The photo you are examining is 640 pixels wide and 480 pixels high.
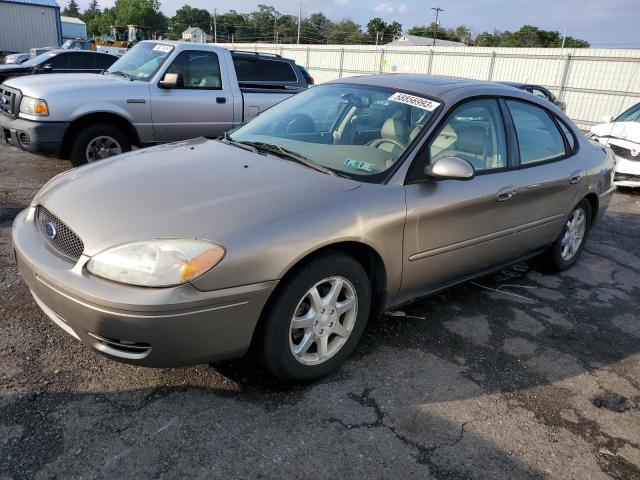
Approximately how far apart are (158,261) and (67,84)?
4997 mm

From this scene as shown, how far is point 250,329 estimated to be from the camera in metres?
2.42

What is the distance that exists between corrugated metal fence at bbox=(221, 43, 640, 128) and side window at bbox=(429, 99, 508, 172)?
1605 centimetres

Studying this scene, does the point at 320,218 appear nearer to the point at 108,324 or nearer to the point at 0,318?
the point at 108,324

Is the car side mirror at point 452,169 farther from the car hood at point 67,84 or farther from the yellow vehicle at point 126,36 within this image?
the yellow vehicle at point 126,36

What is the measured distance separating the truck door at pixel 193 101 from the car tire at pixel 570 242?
15.2 feet

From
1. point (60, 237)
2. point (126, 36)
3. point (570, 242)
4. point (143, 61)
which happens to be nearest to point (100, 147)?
point (143, 61)

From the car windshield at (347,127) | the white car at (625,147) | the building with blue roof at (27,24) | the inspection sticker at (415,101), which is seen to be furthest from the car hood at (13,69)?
the building with blue roof at (27,24)

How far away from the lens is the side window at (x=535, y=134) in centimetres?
386

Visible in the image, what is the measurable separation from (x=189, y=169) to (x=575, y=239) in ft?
12.1

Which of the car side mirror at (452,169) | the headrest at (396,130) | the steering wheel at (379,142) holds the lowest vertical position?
the car side mirror at (452,169)

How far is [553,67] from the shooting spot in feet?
62.7

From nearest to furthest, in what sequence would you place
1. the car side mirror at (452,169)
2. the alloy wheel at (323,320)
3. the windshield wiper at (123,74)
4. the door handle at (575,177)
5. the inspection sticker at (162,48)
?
the alloy wheel at (323,320)
the car side mirror at (452,169)
the door handle at (575,177)
the windshield wiper at (123,74)
the inspection sticker at (162,48)

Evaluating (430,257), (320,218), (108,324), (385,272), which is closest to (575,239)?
(430,257)

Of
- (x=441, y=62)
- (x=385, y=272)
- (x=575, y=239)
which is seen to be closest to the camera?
(x=385, y=272)
